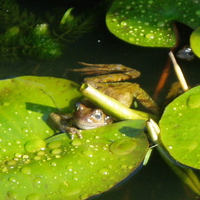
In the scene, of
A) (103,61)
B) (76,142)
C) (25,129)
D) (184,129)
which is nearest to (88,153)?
(76,142)

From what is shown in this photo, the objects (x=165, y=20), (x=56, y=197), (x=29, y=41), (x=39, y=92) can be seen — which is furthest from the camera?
(x=29, y=41)

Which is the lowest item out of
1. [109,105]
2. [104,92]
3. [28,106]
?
[104,92]

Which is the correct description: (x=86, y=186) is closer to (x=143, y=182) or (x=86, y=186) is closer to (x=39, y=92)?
(x=143, y=182)

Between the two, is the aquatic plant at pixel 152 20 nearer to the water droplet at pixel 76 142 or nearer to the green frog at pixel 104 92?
the green frog at pixel 104 92

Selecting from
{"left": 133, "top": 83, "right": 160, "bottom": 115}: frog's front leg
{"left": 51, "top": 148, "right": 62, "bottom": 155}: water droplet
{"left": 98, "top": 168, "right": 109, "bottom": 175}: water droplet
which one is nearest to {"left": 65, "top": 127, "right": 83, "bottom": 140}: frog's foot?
{"left": 51, "top": 148, "right": 62, "bottom": 155}: water droplet

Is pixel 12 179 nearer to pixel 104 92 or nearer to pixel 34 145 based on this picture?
pixel 34 145

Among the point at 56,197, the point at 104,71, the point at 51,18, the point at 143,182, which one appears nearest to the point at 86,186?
the point at 56,197
